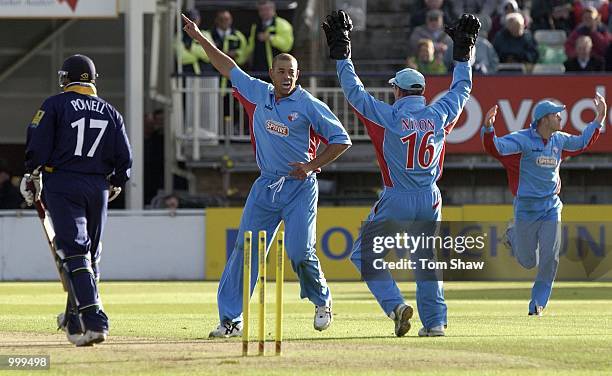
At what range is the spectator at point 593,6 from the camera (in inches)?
1126

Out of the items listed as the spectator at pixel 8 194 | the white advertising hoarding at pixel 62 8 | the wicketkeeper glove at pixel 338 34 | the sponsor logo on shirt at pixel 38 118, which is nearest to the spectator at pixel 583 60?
the white advertising hoarding at pixel 62 8

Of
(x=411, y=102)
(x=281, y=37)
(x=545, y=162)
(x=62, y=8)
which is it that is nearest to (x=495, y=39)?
(x=281, y=37)

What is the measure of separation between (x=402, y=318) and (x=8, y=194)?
16.7 metres

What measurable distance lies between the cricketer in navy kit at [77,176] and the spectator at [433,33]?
53.8 feet

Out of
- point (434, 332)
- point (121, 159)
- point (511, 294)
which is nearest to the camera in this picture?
point (121, 159)

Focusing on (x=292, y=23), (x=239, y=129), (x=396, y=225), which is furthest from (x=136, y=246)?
(x=396, y=225)

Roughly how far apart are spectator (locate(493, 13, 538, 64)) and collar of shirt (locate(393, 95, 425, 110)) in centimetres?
1474

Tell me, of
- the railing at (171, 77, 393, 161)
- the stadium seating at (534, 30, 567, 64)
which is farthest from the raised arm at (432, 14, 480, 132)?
the stadium seating at (534, 30, 567, 64)

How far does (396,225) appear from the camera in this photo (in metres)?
12.9

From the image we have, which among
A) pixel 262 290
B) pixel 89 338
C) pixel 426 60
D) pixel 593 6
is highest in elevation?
pixel 593 6

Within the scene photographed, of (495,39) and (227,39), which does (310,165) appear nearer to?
(227,39)

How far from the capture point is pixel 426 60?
88.7 ft

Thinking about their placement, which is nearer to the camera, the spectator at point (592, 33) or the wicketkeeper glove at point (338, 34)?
the wicketkeeper glove at point (338, 34)

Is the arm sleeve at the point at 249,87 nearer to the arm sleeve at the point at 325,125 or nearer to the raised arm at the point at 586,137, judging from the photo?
the arm sleeve at the point at 325,125
